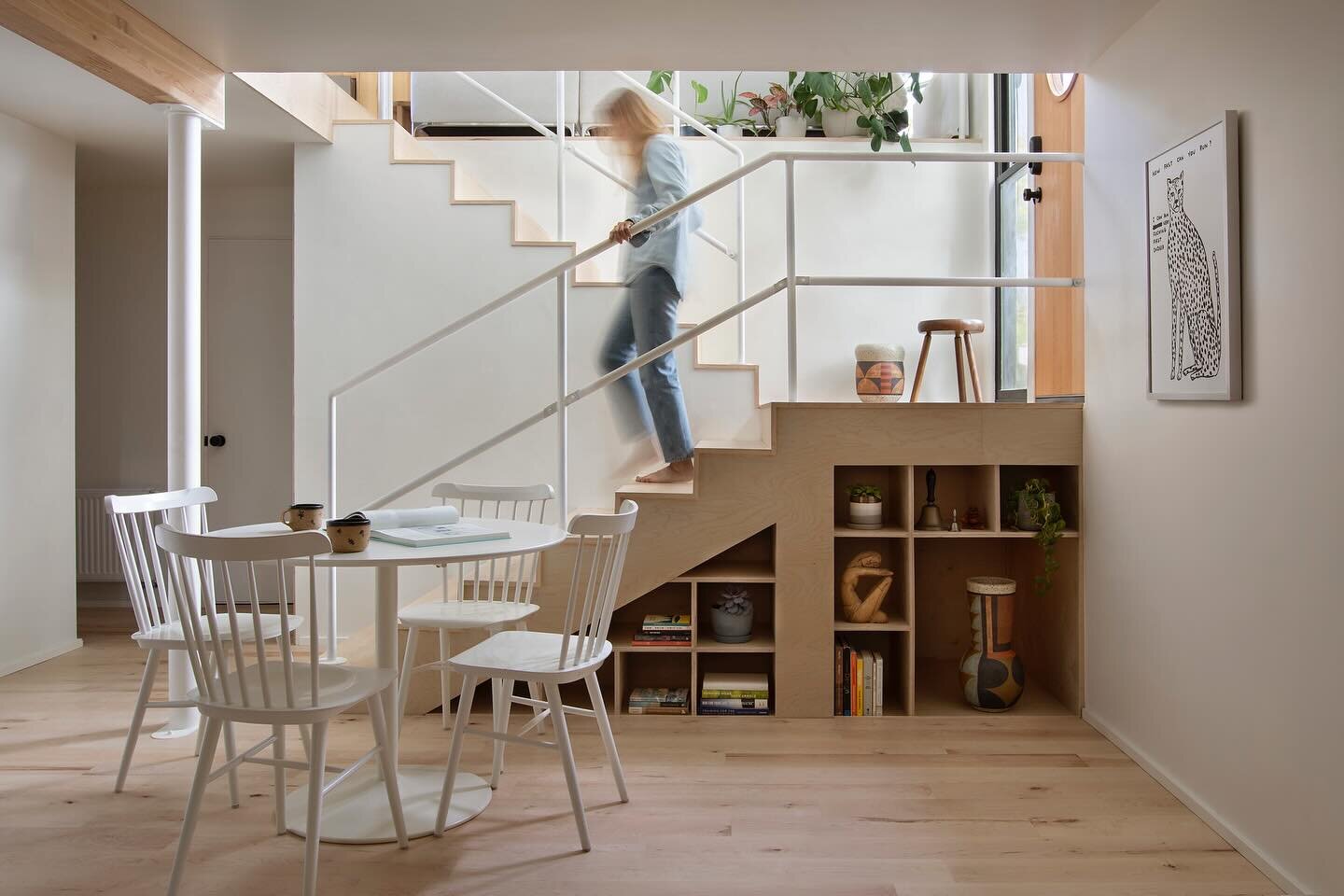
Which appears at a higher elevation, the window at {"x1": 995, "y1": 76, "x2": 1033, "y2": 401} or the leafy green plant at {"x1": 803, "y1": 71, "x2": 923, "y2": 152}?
the leafy green plant at {"x1": 803, "y1": 71, "x2": 923, "y2": 152}

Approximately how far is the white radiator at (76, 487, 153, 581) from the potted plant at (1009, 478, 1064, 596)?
173 inches

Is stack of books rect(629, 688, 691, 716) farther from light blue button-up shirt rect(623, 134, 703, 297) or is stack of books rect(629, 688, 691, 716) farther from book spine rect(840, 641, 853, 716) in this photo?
light blue button-up shirt rect(623, 134, 703, 297)

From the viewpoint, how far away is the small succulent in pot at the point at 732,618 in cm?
354

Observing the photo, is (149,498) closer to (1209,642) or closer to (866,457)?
(866,457)

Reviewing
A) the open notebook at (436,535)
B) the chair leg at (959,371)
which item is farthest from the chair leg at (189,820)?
the chair leg at (959,371)

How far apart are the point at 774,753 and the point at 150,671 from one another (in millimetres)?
1867

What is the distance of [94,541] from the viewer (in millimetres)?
5195

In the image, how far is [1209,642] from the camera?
2.57 meters

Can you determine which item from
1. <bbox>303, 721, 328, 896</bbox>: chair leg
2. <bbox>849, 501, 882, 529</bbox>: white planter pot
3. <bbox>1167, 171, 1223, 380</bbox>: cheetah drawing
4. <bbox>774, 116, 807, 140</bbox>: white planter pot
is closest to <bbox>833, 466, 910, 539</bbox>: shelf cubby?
<bbox>849, 501, 882, 529</bbox>: white planter pot

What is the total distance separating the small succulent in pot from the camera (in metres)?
3.54

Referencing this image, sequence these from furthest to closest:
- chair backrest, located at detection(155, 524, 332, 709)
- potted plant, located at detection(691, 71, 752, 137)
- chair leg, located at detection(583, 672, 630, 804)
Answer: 1. potted plant, located at detection(691, 71, 752, 137)
2. chair leg, located at detection(583, 672, 630, 804)
3. chair backrest, located at detection(155, 524, 332, 709)

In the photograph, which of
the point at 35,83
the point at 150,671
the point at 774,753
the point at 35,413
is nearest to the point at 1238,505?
the point at 774,753

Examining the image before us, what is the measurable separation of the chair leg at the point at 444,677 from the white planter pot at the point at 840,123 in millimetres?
3233

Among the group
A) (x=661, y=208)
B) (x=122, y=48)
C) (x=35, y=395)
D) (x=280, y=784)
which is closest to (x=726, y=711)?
(x=280, y=784)
